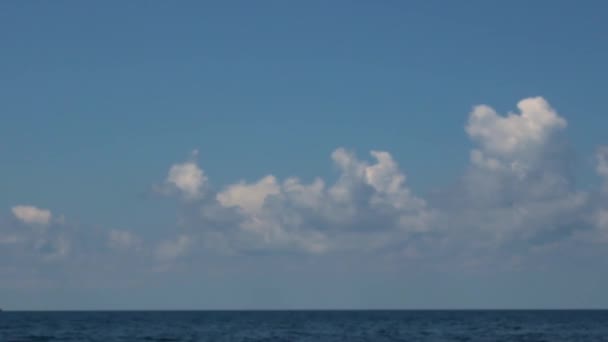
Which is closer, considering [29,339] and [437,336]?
[29,339]

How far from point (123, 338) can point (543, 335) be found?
55347 mm

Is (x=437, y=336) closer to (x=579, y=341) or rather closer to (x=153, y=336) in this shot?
(x=579, y=341)

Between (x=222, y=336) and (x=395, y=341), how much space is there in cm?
2536

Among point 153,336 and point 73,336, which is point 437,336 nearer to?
point 153,336

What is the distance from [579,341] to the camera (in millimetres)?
94750

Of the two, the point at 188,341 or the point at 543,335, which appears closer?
the point at 188,341

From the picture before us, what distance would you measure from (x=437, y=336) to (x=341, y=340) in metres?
15.3

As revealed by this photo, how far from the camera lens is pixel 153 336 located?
351 feet

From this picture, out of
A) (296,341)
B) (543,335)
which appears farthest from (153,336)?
(543,335)

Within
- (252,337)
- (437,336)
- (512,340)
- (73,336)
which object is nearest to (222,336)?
(252,337)

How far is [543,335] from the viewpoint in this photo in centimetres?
10412

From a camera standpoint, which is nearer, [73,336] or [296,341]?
[296,341]

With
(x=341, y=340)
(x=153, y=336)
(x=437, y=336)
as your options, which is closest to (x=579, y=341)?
(x=437, y=336)

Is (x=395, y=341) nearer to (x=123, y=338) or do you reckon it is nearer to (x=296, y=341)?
(x=296, y=341)
